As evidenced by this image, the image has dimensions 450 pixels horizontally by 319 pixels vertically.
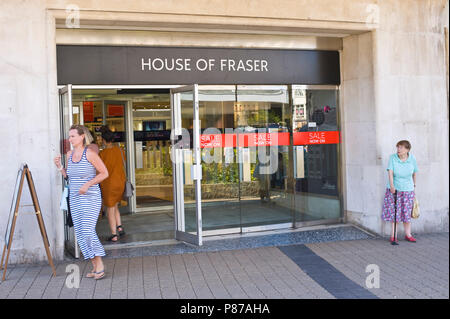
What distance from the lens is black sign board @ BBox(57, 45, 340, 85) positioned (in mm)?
7781

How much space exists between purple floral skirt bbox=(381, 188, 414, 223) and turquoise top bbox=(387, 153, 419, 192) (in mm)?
121

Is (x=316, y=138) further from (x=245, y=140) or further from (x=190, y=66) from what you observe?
(x=190, y=66)

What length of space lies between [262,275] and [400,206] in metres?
2.81

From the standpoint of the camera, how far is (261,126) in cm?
901

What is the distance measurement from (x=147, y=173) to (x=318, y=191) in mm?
4279

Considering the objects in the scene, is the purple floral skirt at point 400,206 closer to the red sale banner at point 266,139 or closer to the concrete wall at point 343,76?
the concrete wall at point 343,76

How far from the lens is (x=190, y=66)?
8367mm

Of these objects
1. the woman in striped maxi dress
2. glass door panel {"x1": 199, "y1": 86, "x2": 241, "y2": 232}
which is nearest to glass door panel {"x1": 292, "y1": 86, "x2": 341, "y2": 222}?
glass door panel {"x1": 199, "y1": 86, "x2": 241, "y2": 232}

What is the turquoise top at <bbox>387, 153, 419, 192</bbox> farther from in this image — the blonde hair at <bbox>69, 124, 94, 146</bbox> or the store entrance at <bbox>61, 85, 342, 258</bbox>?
the blonde hair at <bbox>69, 124, 94, 146</bbox>

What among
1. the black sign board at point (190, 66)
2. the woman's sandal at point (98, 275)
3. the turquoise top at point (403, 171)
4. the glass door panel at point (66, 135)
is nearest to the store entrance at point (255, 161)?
the black sign board at point (190, 66)

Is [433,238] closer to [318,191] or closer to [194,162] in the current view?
[318,191]

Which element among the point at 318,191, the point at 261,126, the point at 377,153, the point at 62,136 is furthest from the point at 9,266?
the point at 377,153

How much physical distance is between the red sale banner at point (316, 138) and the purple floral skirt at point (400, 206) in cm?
150

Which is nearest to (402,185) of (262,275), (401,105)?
(401,105)
